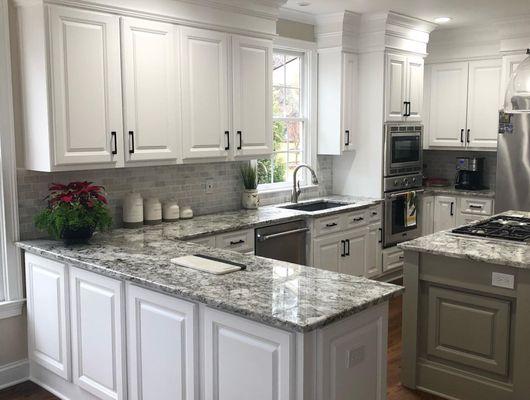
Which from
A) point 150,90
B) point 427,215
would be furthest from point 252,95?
point 427,215

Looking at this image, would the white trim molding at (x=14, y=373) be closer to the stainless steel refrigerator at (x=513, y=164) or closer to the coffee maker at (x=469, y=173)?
the stainless steel refrigerator at (x=513, y=164)

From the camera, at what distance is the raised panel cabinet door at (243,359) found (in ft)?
6.95

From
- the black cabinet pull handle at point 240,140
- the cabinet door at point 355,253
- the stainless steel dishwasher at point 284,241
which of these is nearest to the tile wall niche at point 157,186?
the black cabinet pull handle at point 240,140

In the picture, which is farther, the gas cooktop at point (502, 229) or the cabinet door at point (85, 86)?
the gas cooktop at point (502, 229)

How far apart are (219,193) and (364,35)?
2.27 metres

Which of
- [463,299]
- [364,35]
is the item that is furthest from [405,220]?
[463,299]

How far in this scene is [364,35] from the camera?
5.69 m

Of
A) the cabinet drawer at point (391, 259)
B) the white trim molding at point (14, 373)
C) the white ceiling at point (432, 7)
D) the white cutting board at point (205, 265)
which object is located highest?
the white ceiling at point (432, 7)

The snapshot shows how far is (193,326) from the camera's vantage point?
2.47 m

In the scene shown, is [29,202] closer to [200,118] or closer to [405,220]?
[200,118]

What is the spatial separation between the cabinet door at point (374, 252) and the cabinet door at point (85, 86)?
9.24 ft

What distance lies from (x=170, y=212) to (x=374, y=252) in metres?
2.32

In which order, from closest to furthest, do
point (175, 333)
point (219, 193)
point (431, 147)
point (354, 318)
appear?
1. point (354, 318)
2. point (175, 333)
3. point (219, 193)
4. point (431, 147)

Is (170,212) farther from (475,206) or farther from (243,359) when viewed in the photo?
(475,206)
